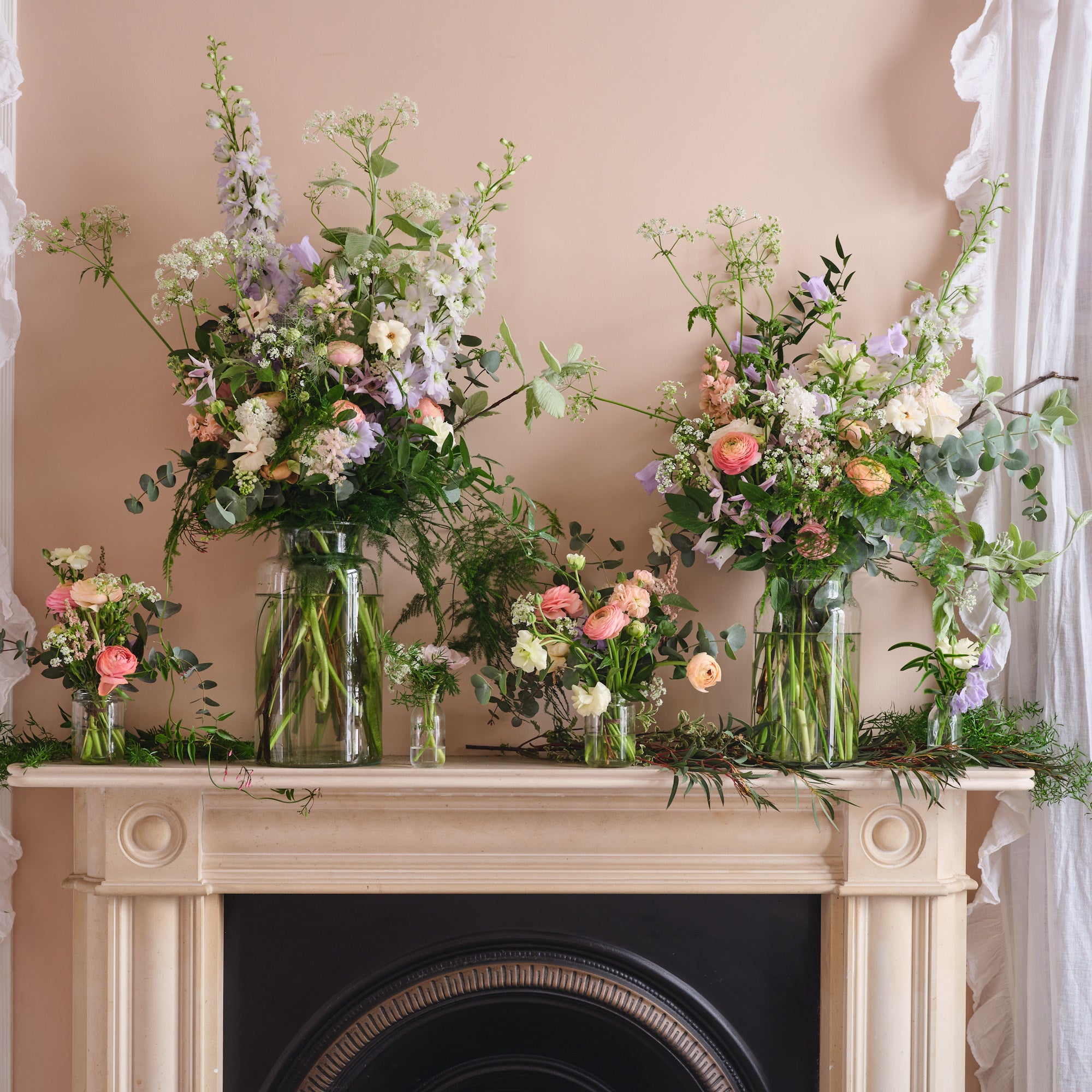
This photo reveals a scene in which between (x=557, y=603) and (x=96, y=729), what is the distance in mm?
737

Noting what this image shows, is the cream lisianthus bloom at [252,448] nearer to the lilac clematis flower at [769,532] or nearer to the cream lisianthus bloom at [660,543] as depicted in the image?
the cream lisianthus bloom at [660,543]

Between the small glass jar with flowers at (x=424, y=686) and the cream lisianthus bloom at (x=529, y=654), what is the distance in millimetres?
108

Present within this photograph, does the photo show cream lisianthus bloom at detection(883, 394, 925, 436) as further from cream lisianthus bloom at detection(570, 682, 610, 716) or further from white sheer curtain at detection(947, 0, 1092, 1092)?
cream lisianthus bloom at detection(570, 682, 610, 716)

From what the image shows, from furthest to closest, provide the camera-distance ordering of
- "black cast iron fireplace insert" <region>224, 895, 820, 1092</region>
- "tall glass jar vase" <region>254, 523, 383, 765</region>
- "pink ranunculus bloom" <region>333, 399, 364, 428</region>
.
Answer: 1. "black cast iron fireplace insert" <region>224, 895, 820, 1092</region>
2. "tall glass jar vase" <region>254, 523, 383, 765</region>
3. "pink ranunculus bloom" <region>333, 399, 364, 428</region>

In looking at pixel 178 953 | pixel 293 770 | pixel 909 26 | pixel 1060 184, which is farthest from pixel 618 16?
pixel 178 953

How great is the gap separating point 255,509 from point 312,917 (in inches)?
27.1

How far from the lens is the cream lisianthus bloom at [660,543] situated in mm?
1325

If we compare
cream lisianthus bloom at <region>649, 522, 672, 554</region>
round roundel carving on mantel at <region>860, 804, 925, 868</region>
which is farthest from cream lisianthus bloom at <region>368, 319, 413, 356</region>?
round roundel carving on mantel at <region>860, 804, 925, 868</region>

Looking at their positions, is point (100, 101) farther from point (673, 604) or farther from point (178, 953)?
point (178, 953)

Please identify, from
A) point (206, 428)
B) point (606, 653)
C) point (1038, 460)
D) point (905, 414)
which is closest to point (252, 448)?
point (206, 428)

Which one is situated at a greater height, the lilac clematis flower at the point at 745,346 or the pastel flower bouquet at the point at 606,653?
the lilac clematis flower at the point at 745,346

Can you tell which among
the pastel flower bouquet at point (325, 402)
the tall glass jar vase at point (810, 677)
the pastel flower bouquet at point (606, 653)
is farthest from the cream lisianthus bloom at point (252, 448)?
the tall glass jar vase at point (810, 677)

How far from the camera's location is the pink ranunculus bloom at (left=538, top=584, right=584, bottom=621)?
1217mm

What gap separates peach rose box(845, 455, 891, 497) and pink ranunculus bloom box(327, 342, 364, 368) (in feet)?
2.36
